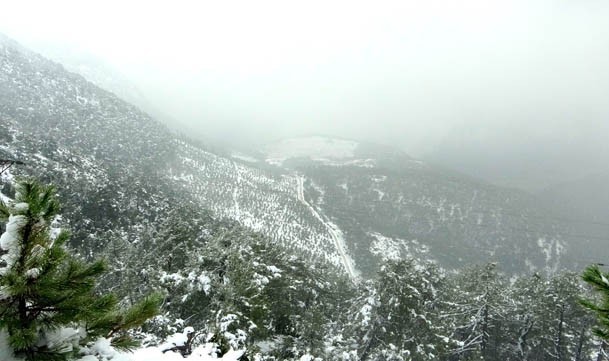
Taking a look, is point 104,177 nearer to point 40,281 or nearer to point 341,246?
point 341,246

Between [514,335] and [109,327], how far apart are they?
1728 inches

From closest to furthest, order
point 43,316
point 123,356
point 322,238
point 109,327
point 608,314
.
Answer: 1. point 43,316
2. point 608,314
3. point 109,327
4. point 123,356
5. point 322,238

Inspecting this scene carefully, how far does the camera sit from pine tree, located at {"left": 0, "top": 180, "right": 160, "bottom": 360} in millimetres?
2684

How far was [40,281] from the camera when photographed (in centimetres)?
279

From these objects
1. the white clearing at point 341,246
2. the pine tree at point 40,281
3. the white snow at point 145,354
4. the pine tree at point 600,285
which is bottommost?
the white clearing at point 341,246

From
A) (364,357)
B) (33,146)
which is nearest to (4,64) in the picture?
(33,146)

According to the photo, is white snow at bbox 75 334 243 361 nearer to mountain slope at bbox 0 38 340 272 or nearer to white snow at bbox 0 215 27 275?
white snow at bbox 0 215 27 275

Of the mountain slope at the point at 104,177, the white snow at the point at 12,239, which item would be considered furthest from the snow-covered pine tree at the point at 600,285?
the mountain slope at the point at 104,177

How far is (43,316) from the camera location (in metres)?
3.05

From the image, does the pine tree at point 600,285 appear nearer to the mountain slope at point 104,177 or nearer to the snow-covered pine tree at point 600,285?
the snow-covered pine tree at point 600,285

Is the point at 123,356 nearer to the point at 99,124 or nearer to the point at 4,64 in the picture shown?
the point at 99,124

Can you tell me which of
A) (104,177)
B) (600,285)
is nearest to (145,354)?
(600,285)

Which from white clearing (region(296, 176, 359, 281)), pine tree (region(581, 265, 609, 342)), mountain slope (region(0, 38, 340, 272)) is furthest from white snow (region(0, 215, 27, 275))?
white clearing (region(296, 176, 359, 281))

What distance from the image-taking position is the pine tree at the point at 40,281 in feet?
8.80
